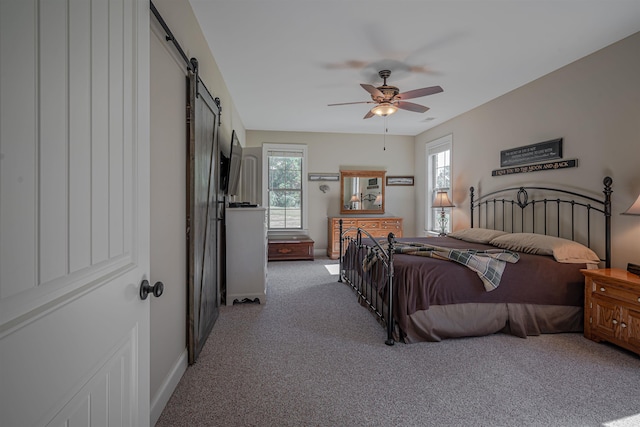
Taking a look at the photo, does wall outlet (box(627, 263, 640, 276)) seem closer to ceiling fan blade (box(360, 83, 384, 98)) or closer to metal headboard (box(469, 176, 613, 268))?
metal headboard (box(469, 176, 613, 268))

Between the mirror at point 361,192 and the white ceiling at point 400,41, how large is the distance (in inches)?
102

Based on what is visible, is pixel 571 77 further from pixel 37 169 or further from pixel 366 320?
pixel 37 169

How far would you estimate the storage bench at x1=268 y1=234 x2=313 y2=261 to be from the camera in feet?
20.5

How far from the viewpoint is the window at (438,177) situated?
19.7ft

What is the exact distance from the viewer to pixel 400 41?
302 centimetres

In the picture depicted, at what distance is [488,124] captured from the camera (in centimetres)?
484

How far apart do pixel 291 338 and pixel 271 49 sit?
9.01ft

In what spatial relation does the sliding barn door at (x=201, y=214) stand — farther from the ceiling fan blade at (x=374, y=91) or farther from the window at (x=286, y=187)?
the window at (x=286, y=187)

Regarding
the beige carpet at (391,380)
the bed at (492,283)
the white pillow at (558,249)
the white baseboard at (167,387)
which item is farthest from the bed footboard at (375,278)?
the white baseboard at (167,387)

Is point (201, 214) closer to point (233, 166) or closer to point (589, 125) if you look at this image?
point (233, 166)

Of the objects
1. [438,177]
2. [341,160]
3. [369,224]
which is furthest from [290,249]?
[438,177]

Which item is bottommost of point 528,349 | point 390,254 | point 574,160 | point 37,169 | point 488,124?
→ point 528,349

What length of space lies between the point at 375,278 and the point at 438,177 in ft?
12.9

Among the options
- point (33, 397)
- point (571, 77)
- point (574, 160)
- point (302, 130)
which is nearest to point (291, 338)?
point (33, 397)
